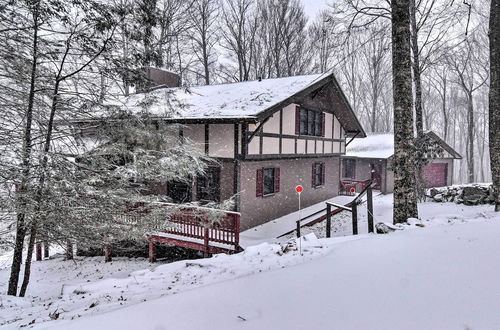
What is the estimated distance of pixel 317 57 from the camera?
95.5 ft

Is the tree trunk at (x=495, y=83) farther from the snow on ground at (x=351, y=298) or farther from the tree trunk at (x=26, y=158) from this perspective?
the tree trunk at (x=26, y=158)

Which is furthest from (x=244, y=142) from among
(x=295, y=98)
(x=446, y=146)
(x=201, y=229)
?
(x=446, y=146)

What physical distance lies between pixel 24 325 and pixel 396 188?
7.68 metres

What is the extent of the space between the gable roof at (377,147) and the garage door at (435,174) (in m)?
1.43

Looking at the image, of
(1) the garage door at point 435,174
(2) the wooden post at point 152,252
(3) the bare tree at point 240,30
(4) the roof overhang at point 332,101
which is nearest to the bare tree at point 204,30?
(3) the bare tree at point 240,30

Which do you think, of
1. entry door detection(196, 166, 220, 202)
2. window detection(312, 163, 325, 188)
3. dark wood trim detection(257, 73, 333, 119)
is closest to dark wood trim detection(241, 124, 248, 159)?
dark wood trim detection(257, 73, 333, 119)

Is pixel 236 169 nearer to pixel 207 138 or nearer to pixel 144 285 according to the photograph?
pixel 207 138

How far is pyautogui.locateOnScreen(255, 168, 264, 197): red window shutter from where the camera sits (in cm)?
1211

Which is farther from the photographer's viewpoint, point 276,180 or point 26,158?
point 276,180

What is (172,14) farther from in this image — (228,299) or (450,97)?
(450,97)

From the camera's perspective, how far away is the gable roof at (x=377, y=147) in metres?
23.4

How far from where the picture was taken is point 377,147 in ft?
81.0

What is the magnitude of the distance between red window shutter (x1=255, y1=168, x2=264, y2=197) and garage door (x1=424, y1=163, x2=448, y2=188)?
18.8 metres

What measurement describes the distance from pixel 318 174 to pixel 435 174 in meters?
14.7
